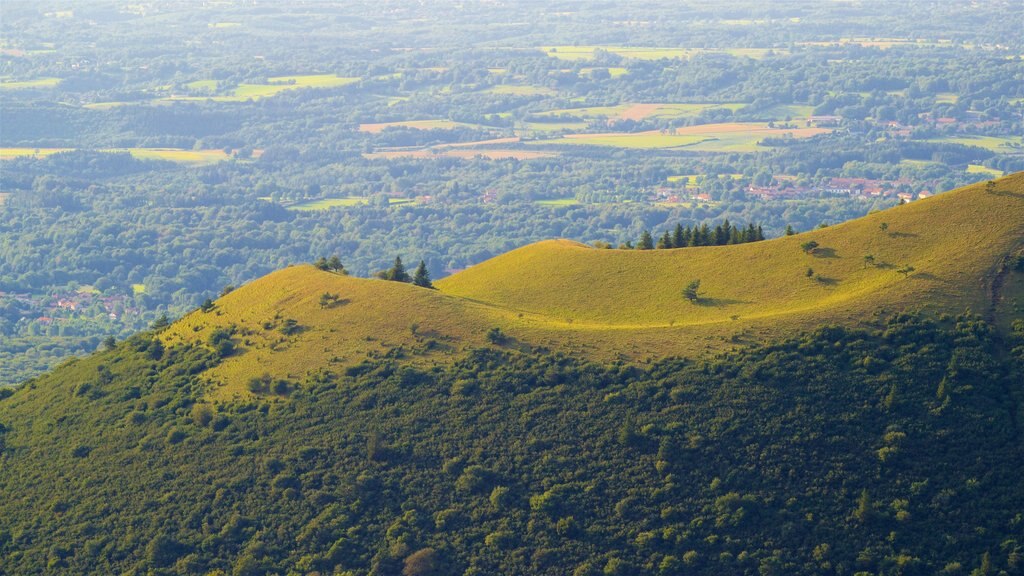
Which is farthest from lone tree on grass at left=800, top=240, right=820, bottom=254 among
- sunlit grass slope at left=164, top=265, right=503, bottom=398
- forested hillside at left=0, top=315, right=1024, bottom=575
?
sunlit grass slope at left=164, top=265, right=503, bottom=398

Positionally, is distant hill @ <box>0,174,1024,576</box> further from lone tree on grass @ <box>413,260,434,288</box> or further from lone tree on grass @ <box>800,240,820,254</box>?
lone tree on grass @ <box>413,260,434,288</box>

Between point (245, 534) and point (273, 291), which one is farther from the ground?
point (273, 291)

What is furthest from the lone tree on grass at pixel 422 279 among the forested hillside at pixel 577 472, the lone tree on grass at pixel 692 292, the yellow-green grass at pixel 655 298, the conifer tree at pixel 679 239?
the lone tree on grass at pixel 692 292

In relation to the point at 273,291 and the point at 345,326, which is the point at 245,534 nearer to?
the point at 345,326

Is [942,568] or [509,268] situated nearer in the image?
[942,568]

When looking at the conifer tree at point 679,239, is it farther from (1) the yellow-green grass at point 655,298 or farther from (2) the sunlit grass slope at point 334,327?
(2) the sunlit grass slope at point 334,327

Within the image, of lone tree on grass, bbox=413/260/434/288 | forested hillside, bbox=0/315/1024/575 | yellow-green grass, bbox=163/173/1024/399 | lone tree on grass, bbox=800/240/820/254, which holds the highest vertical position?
lone tree on grass, bbox=800/240/820/254

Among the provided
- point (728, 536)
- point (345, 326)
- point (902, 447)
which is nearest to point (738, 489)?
point (728, 536)

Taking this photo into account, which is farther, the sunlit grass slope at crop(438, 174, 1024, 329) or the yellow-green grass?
the sunlit grass slope at crop(438, 174, 1024, 329)
